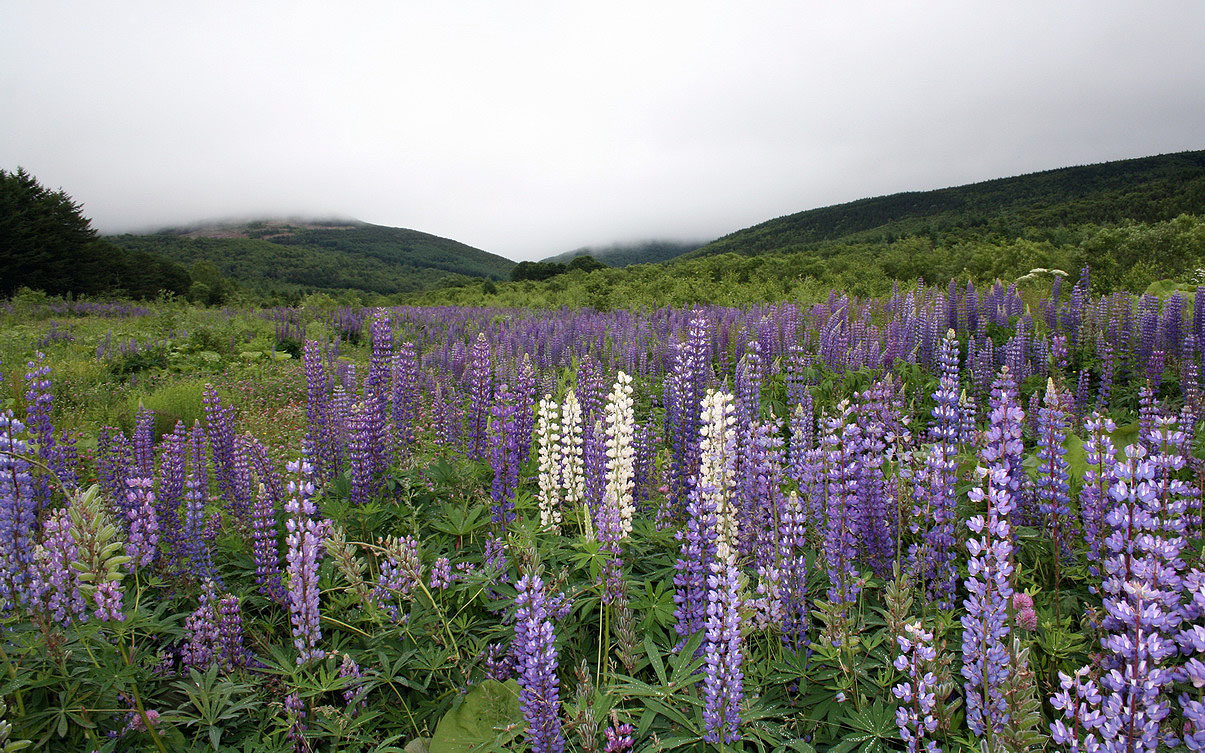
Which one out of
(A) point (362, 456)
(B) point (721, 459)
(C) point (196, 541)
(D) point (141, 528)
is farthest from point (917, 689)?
(D) point (141, 528)

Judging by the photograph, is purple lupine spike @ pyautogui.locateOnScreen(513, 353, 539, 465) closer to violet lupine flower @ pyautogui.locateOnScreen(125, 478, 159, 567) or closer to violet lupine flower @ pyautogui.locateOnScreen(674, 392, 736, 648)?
violet lupine flower @ pyautogui.locateOnScreen(674, 392, 736, 648)

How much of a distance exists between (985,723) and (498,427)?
8.28 ft

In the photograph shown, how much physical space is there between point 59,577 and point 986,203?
78.0 meters

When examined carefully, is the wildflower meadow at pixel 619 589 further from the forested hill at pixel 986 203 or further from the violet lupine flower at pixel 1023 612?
the forested hill at pixel 986 203

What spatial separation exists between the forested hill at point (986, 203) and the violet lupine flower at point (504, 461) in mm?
43701

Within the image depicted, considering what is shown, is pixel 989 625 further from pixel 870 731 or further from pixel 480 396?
pixel 480 396

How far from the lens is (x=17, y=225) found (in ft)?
110

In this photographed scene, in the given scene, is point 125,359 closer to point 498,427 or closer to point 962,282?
point 498,427

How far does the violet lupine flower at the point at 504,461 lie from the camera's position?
10.7 feet

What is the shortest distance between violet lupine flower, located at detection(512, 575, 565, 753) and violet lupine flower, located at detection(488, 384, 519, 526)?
135 centimetres

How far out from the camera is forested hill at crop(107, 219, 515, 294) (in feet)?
232

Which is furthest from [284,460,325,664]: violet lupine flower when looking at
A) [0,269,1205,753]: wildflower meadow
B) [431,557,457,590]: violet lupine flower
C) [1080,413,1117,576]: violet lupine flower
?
[1080,413,1117,576]: violet lupine flower

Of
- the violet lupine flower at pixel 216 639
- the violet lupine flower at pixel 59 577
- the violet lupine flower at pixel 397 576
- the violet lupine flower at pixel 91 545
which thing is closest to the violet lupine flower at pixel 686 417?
the violet lupine flower at pixel 397 576

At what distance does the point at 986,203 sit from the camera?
6450cm
